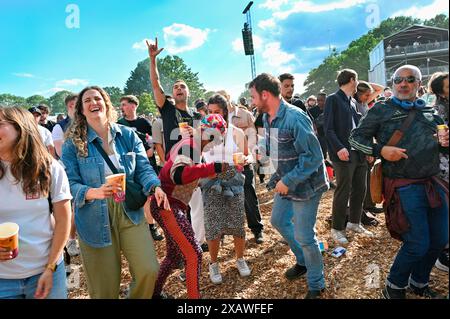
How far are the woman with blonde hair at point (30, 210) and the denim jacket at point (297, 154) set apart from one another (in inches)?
69.9

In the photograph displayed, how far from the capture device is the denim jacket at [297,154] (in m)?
2.61

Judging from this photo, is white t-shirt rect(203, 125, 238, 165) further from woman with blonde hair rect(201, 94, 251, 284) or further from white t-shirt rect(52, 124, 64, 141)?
white t-shirt rect(52, 124, 64, 141)

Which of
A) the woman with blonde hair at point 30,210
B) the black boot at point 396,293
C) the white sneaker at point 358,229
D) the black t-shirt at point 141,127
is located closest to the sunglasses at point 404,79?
the black boot at point 396,293

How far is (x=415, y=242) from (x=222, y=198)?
1853 millimetres

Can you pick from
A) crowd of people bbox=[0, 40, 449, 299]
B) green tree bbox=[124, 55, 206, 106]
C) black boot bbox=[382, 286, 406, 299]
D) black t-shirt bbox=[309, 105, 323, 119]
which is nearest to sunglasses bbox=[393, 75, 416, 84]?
crowd of people bbox=[0, 40, 449, 299]

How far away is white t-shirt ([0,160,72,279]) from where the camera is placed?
1960 mm

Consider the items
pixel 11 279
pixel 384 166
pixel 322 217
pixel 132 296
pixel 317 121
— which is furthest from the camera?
pixel 317 121

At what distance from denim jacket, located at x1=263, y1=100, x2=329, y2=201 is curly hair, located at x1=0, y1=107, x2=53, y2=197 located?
1817 mm

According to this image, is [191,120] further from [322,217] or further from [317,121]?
[317,121]

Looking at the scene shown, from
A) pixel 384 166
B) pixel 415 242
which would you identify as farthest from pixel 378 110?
pixel 415 242

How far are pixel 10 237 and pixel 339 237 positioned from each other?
12.3 feet

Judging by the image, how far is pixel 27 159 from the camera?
2.03 meters

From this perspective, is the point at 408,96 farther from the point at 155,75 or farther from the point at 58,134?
the point at 58,134
